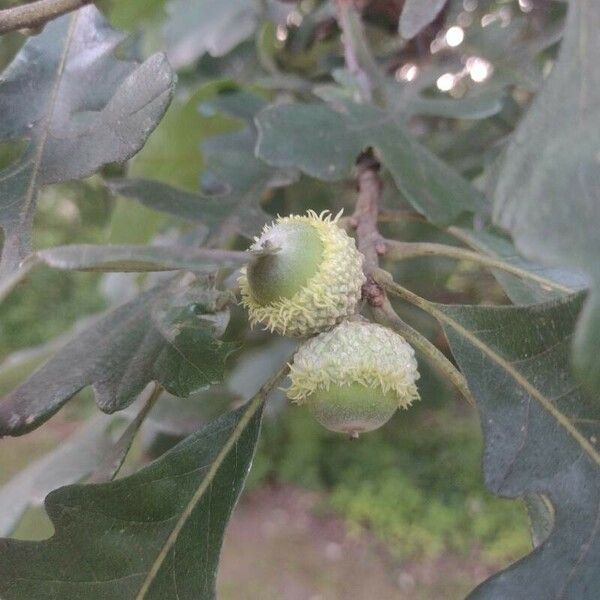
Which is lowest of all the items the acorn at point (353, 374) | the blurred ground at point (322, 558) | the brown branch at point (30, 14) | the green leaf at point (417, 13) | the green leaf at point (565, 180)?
the blurred ground at point (322, 558)

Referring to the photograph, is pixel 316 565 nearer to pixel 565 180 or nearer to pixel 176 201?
pixel 176 201

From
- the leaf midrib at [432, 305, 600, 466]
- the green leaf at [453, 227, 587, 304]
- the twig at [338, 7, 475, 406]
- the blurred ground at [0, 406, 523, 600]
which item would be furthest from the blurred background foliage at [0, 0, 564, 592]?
the blurred ground at [0, 406, 523, 600]

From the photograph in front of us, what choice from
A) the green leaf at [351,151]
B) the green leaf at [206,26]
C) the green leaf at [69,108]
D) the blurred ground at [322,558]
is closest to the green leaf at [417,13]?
the green leaf at [351,151]

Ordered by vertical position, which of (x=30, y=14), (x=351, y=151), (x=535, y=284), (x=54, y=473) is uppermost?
(x=30, y=14)

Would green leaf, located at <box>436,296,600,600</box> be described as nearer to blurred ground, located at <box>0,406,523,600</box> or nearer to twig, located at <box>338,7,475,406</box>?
twig, located at <box>338,7,475,406</box>

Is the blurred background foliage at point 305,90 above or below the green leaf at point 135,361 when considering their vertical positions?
below

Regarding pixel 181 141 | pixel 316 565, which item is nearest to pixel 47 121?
pixel 181 141

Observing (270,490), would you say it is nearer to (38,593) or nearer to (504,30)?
(504,30)

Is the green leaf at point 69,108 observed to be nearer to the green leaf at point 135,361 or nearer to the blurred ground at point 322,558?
the green leaf at point 135,361
